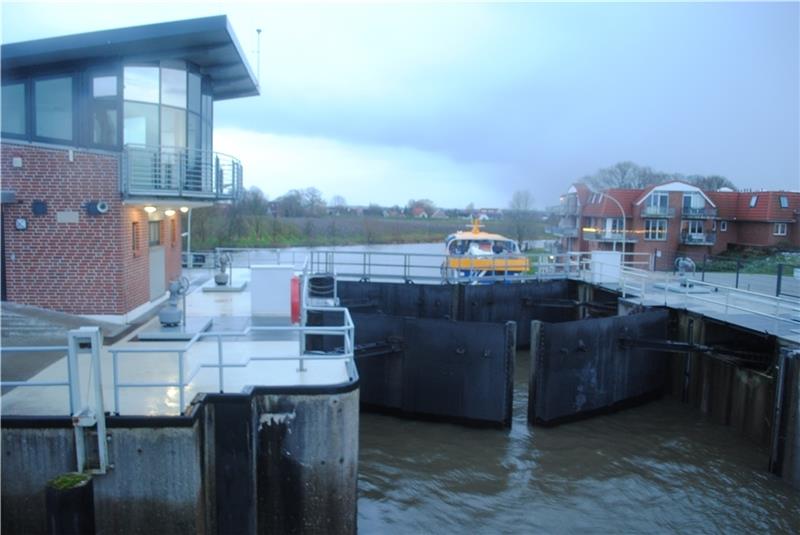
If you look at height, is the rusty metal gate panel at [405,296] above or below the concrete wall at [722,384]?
above

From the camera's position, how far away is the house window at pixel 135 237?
1301cm

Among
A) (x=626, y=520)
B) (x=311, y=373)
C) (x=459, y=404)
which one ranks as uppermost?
(x=311, y=373)

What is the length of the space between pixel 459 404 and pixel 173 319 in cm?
572

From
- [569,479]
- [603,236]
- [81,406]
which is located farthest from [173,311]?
[603,236]

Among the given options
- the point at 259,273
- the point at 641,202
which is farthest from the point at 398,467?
the point at 641,202

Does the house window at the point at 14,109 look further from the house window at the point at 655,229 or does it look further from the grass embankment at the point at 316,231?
the house window at the point at 655,229

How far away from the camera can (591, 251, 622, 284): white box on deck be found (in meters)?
20.1

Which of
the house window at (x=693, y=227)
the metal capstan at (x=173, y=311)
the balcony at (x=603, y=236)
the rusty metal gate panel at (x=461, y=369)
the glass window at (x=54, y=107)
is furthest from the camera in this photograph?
the balcony at (x=603, y=236)

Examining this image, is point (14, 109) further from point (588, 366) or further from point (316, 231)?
point (316, 231)

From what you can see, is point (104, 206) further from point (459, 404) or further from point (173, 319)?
point (459, 404)

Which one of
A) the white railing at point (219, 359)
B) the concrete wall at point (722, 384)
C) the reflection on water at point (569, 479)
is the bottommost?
the reflection on water at point (569, 479)

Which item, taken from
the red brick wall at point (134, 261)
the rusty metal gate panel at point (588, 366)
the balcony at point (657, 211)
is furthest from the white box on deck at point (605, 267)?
the balcony at point (657, 211)

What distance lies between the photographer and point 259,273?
41.7ft

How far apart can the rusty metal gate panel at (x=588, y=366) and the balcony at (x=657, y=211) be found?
40439mm
